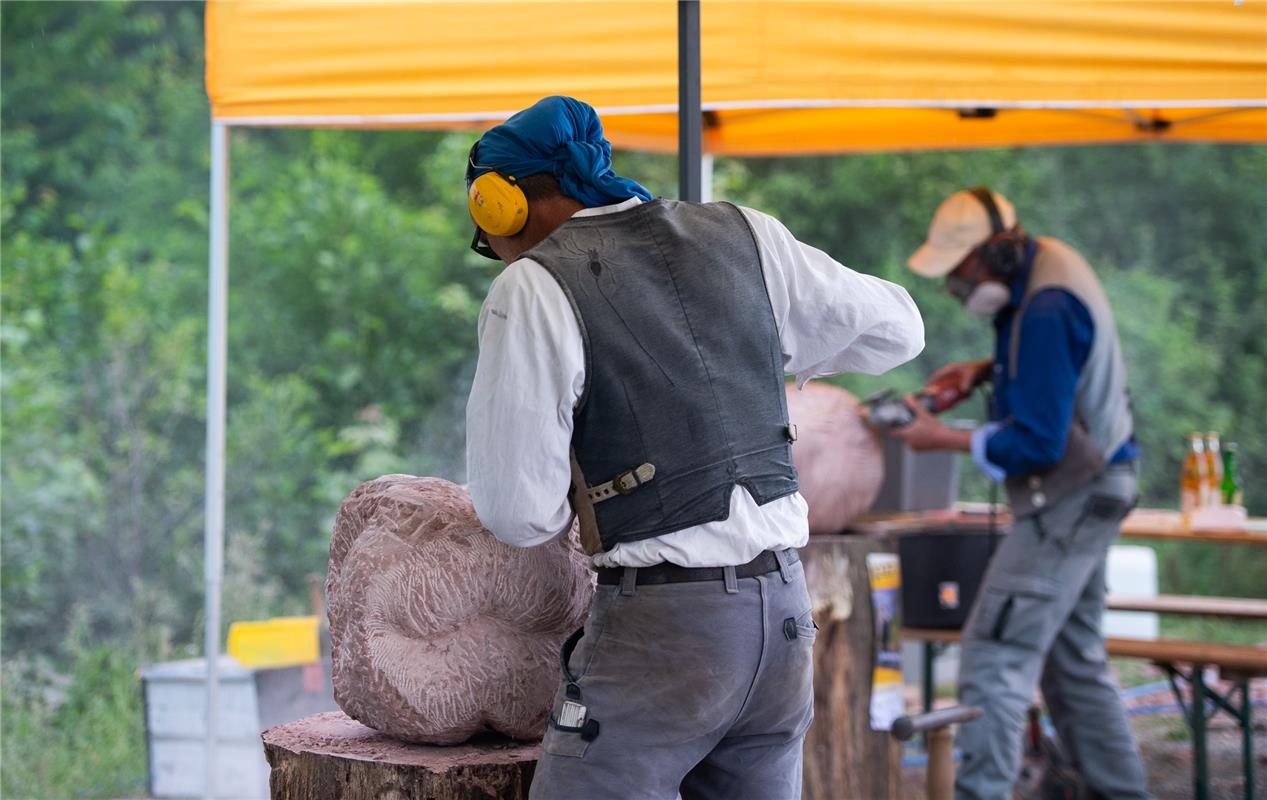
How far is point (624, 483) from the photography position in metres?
1.93

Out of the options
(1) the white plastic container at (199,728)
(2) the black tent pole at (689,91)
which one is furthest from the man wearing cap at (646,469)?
(1) the white plastic container at (199,728)

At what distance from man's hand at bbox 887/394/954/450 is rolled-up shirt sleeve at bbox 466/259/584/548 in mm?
2586

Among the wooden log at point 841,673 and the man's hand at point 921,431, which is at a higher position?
the man's hand at point 921,431

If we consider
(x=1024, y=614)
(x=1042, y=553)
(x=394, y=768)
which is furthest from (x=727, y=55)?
(x=394, y=768)

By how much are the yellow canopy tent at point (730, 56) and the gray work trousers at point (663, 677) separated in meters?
1.88

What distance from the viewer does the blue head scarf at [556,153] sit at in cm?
206

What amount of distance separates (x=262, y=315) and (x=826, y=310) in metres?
7.65

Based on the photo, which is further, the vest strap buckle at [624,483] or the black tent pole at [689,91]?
the black tent pole at [689,91]

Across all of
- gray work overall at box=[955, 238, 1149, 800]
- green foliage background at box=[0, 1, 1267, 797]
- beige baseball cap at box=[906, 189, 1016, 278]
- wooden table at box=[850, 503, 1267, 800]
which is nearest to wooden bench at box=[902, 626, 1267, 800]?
wooden table at box=[850, 503, 1267, 800]

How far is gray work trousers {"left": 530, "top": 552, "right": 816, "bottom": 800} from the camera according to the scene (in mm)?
1929

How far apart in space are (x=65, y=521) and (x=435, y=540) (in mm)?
5979

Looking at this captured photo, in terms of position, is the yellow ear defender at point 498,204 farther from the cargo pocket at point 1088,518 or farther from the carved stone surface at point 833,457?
the cargo pocket at point 1088,518

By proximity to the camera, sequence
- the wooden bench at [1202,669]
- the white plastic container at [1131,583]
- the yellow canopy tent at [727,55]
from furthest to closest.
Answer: the white plastic container at [1131,583], the wooden bench at [1202,669], the yellow canopy tent at [727,55]

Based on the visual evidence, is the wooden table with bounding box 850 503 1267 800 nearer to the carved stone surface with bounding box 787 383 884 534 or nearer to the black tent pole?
the carved stone surface with bounding box 787 383 884 534
